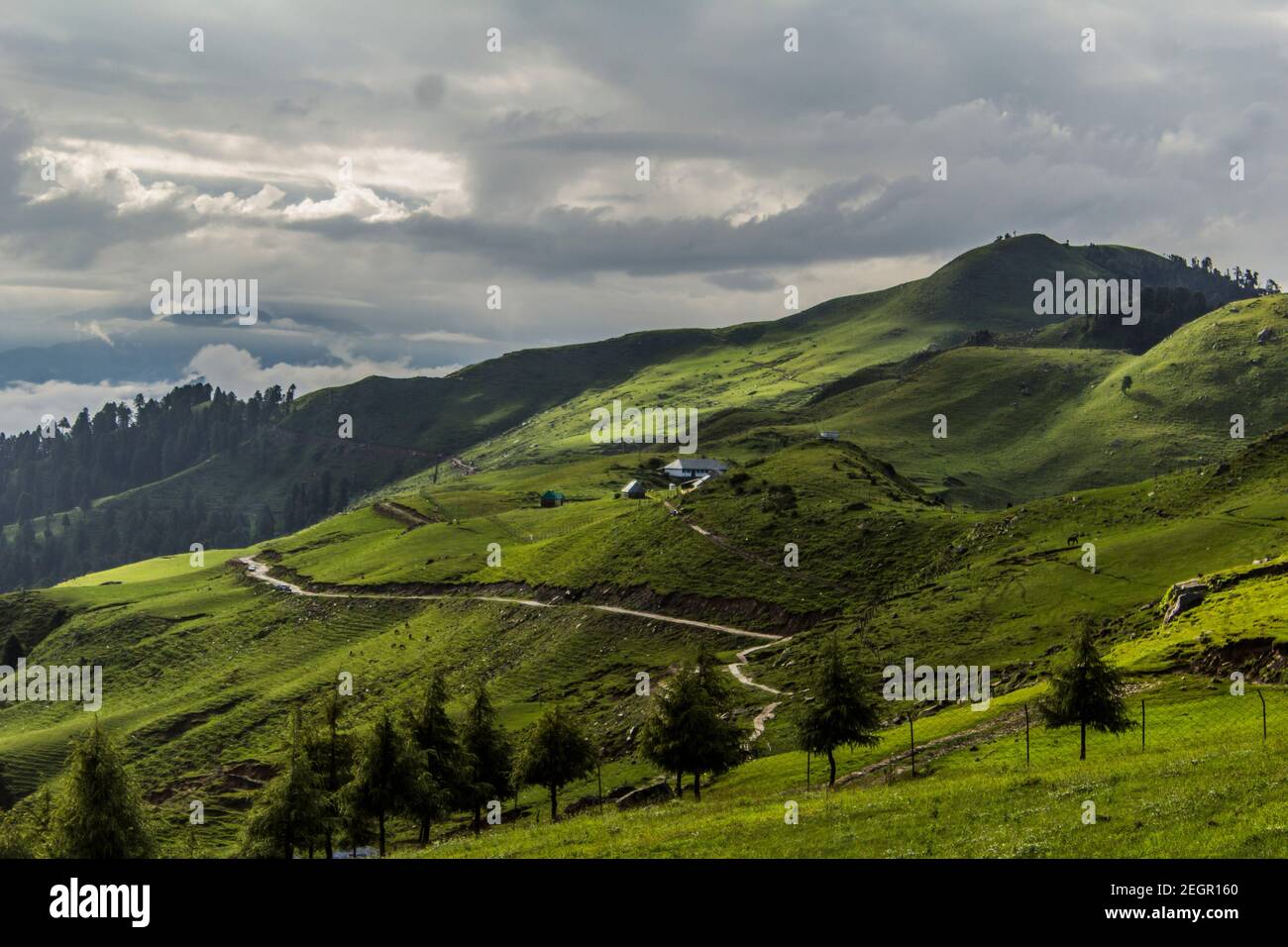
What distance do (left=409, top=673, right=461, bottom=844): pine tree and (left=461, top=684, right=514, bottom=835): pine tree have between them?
1743mm

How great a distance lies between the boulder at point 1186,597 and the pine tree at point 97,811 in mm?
83600

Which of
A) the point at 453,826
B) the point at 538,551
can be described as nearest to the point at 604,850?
the point at 453,826

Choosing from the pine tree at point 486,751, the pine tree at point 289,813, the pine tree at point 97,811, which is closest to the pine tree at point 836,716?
the pine tree at point 486,751

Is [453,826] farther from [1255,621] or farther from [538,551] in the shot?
[538,551]

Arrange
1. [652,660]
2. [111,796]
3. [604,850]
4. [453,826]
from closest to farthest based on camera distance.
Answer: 1. [604,850]
2. [111,796]
3. [453,826]
4. [652,660]

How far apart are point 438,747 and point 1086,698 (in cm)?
4567

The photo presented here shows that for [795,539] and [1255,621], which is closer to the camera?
[1255,621]

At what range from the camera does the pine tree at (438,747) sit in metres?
75.0

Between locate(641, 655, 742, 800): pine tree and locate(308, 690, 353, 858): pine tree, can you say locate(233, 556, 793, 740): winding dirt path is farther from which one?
locate(308, 690, 353, 858): pine tree

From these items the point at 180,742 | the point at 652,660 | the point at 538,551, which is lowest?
the point at 180,742

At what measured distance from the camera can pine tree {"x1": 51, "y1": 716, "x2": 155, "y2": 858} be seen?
54688 mm
